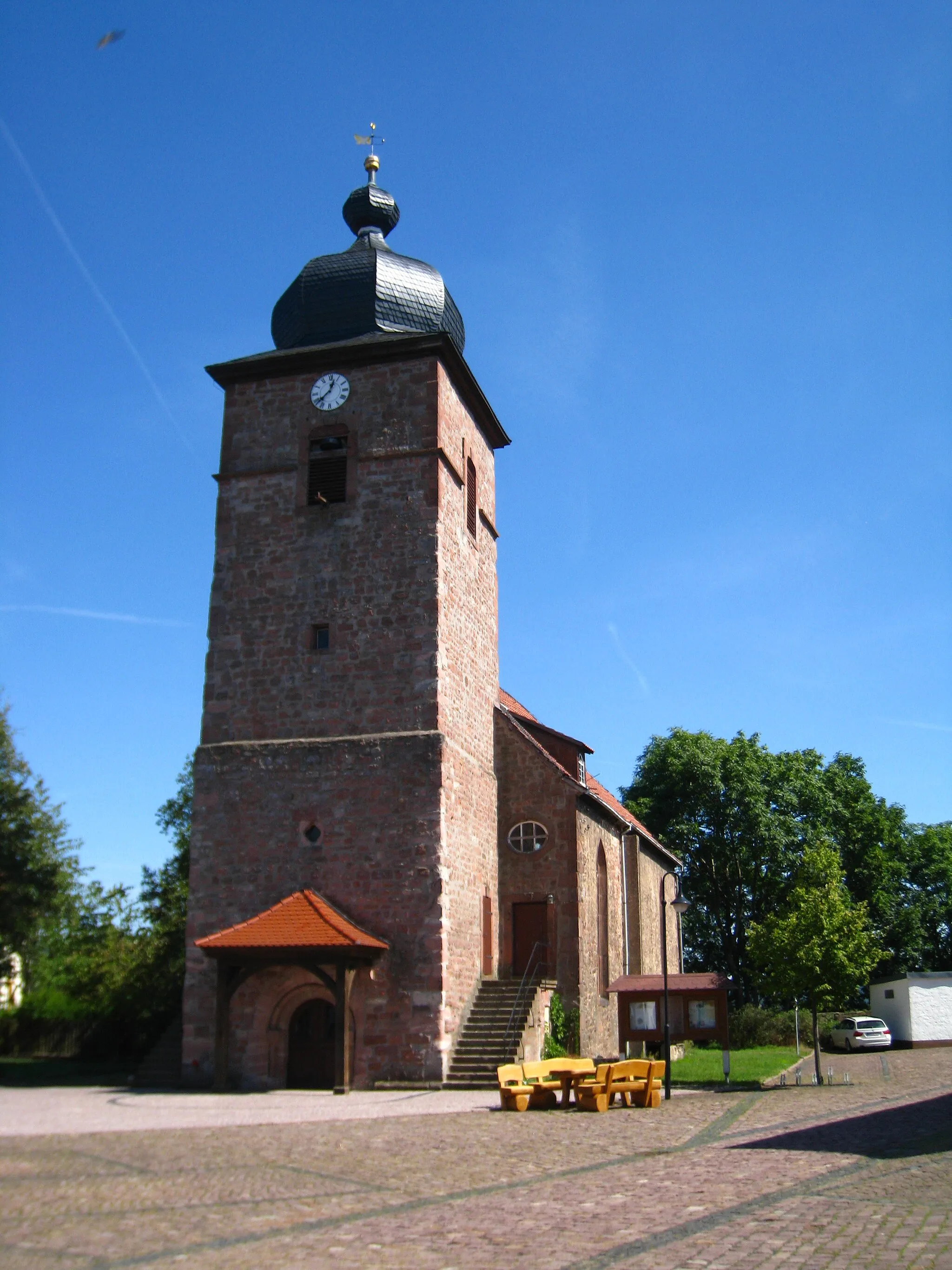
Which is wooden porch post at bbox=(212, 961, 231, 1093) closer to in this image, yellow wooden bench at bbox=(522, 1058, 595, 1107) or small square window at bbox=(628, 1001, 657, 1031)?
yellow wooden bench at bbox=(522, 1058, 595, 1107)

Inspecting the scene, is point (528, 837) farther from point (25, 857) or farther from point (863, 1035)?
point (863, 1035)

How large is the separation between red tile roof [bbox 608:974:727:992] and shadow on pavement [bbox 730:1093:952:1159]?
18.0 ft

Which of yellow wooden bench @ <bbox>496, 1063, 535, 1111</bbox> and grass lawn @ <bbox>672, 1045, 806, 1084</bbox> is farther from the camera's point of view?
grass lawn @ <bbox>672, 1045, 806, 1084</bbox>

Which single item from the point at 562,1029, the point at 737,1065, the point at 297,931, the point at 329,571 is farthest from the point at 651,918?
the point at 297,931

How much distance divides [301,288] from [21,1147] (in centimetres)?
1886

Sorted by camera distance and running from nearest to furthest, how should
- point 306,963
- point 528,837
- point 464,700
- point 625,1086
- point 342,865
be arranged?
1. point 625,1086
2. point 306,963
3. point 342,865
4. point 464,700
5. point 528,837

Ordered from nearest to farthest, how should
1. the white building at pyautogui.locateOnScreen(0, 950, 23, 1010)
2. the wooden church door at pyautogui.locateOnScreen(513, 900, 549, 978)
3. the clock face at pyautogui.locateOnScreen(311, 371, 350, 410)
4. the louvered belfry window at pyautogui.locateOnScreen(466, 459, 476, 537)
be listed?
1. the clock face at pyautogui.locateOnScreen(311, 371, 350, 410)
2. the wooden church door at pyautogui.locateOnScreen(513, 900, 549, 978)
3. the louvered belfry window at pyautogui.locateOnScreen(466, 459, 476, 537)
4. the white building at pyautogui.locateOnScreen(0, 950, 23, 1010)

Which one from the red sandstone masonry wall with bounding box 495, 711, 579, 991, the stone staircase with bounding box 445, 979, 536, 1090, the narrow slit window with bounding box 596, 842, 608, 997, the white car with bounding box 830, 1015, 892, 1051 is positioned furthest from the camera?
the white car with bounding box 830, 1015, 892, 1051

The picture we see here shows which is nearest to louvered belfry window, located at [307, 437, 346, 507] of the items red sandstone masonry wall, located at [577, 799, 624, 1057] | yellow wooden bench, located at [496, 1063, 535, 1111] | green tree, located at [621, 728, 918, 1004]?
red sandstone masonry wall, located at [577, 799, 624, 1057]

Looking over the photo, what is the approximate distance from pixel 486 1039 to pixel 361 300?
15.6 meters

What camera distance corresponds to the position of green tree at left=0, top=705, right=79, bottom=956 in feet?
88.1

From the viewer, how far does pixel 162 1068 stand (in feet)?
73.0

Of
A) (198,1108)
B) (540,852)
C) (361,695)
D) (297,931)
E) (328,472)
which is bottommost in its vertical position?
(198,1108)

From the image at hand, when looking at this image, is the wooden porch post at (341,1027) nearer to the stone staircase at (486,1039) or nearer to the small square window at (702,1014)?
the stone staircase at (486,1039)
